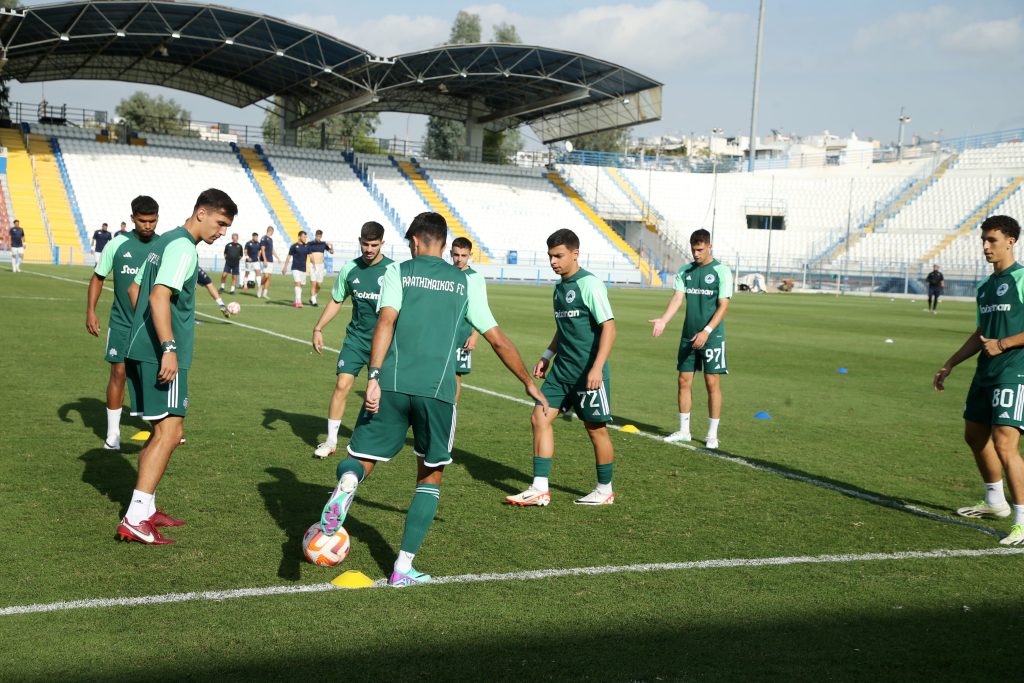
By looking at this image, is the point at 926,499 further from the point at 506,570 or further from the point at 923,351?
the point at 923,351

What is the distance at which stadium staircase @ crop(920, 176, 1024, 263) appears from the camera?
56.8m

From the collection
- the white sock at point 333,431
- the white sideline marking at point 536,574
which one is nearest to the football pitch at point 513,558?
the white sideline marking at point 536,574

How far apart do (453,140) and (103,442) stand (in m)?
74.7

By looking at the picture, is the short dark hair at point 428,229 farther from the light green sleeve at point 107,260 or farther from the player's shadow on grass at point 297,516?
the light green sleeve at point 107,260

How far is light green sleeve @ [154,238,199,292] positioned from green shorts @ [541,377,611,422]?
2683 mm

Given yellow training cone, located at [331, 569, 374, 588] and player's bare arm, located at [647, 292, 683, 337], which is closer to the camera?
yellow training cone, located at [331, 569, 374, 588]

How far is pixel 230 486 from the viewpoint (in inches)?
276

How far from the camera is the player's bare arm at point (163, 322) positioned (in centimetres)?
554

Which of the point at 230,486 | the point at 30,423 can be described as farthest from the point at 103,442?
the point at 230,486

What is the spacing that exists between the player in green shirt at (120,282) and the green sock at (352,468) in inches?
138

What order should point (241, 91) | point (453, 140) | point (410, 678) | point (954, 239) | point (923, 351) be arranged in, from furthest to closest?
point (453, 140) → point (954, 239) → point (241, 91) → point (923, 351) → point (410, 678)

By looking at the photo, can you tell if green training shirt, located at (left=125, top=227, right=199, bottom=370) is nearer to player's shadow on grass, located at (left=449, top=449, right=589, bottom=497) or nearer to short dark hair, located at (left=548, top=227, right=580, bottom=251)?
short dark hair, located at (left=548, top=227, right=580, bottom=251)

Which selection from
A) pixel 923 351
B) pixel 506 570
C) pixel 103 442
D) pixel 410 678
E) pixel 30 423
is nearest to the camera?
pixel 410 678

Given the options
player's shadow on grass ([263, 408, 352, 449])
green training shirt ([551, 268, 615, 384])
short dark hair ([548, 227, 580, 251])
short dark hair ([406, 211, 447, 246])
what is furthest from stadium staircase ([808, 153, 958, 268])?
short dark hair ([406, 211, 447, 246])
